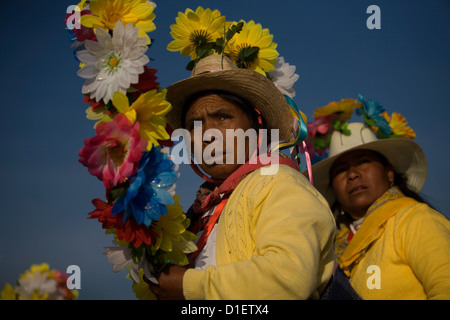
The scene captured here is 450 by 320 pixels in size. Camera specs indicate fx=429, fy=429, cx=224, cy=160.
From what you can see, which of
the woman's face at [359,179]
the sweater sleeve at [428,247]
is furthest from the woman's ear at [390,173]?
the sweater sleeve at [428,247]

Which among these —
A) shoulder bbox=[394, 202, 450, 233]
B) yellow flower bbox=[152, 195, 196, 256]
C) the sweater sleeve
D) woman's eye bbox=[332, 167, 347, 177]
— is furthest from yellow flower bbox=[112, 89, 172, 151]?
woman's eye bbox=[332, 167, 347, 177]

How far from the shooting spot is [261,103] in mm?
3455

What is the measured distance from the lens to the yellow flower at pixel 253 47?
152 inches

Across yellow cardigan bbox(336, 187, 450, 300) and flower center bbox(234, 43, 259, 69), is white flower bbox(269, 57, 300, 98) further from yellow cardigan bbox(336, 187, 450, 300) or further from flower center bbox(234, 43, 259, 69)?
yellow cardigan bbox(336, 187, 450, 300)

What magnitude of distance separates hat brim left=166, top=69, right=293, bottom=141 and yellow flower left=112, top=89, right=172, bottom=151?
0.74m

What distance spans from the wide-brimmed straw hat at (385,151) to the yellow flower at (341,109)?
6.6 inches

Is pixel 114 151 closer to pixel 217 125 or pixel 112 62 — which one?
pixel 112 62

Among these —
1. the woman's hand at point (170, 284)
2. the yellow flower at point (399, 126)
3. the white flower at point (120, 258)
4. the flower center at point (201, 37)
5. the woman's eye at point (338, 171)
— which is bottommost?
the woman's hand at point (170, 284)

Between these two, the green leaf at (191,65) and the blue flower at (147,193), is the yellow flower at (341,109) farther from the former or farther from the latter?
the blue flower at (147,193)

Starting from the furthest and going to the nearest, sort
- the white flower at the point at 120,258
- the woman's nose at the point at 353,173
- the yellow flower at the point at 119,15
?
the woman's nose at the point at 353,173 → the yellow flower at the point at 119,15 → the white flower at the point at 120,258

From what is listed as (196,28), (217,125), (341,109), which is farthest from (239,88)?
(341,109)

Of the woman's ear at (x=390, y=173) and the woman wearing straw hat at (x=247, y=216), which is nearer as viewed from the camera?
the woman wearing straw hat at (x=247, y=216)
